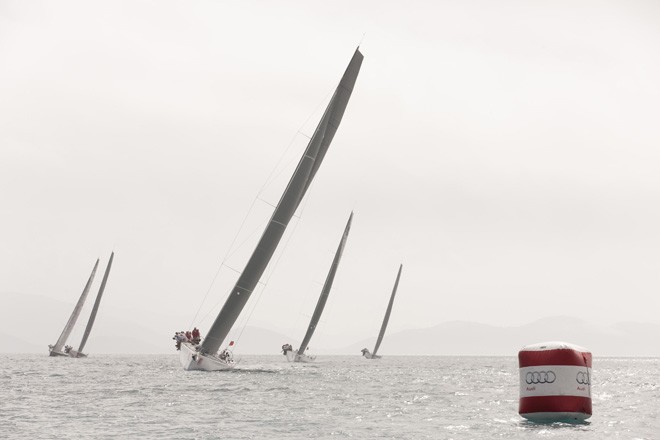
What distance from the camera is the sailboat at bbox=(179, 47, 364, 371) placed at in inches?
2176

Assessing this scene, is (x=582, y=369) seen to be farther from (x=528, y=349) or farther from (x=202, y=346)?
(x=202, y=346)

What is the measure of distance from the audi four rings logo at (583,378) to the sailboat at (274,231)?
30791 mm

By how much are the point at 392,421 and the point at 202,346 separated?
27.0 meters

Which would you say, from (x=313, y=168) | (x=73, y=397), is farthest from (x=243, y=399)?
(x=313, y=168)

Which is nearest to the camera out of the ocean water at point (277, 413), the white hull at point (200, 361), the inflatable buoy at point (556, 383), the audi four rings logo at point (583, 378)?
the inflatable buoy at point (556, 383)

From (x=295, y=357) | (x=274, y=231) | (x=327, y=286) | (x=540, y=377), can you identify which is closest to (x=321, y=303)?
(x=327, y=286)

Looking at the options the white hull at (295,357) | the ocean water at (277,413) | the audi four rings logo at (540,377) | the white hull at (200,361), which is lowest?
the ocean water at (277,413)

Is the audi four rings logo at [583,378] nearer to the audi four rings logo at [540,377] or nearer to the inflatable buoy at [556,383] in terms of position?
the inflatable buoy at [556,383]

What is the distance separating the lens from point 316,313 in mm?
94938

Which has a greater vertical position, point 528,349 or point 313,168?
point 313,168

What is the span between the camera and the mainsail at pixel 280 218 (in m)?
55.2

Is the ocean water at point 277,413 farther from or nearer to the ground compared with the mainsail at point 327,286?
nearer to the ground

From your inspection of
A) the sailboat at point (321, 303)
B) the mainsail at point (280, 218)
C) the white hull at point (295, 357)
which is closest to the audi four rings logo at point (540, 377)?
the mainsail at point (280, 218)

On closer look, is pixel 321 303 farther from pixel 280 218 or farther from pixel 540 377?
pixel 540 377
